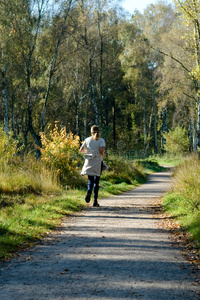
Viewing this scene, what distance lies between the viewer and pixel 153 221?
27.5 ft

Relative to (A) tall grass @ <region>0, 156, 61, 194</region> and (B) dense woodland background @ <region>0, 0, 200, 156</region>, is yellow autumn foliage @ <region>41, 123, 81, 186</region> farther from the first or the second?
(B) dense woodland background @ <region>0, 0, 200, 156</region>

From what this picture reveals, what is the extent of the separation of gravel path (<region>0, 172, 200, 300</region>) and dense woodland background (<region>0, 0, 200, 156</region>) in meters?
11.2

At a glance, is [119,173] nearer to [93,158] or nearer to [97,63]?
[93,158]

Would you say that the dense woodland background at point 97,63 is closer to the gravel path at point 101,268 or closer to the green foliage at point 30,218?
the green foliage at point 30,218

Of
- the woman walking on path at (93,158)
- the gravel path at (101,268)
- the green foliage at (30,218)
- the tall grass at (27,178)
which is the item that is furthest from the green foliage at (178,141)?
the gravel path at (101,268)

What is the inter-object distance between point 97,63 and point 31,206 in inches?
1264

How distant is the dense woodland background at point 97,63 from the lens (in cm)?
2312

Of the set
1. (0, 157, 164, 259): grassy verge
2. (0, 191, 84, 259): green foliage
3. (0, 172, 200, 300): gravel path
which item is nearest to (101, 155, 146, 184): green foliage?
(0, 157, 164, 259): grassy verge

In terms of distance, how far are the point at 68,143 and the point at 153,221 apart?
6.18 metres

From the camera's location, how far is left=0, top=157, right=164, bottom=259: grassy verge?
20.4ft

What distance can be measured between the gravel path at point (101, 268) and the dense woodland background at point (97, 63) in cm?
1119

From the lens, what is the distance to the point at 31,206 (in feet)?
29.5

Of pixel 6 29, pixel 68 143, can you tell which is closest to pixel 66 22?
pixel 6 29

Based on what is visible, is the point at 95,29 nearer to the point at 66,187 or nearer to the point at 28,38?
the point at 28,38
